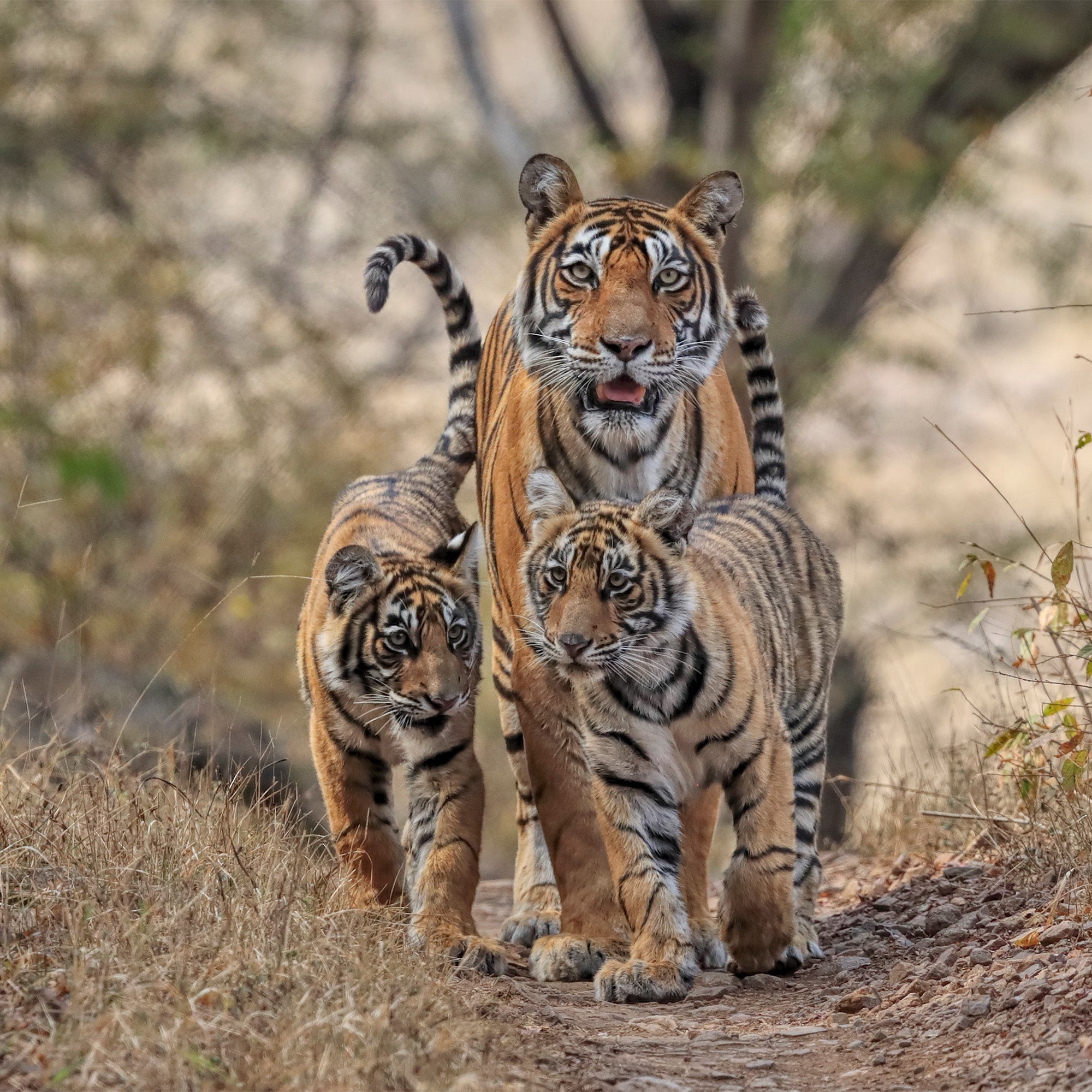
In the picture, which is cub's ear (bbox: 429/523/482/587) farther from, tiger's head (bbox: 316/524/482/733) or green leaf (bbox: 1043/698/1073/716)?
green leaf (bbox: 1043/698/1073/716)

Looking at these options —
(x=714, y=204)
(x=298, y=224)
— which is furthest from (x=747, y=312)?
(x=298, y=224)

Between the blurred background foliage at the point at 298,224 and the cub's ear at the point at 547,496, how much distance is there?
5214mm

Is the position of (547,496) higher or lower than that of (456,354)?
lower

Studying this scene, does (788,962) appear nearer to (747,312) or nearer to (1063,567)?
(1063,567)

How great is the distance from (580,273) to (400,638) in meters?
1.16

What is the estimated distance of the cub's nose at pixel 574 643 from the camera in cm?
398

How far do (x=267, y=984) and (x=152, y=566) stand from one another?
8.78m

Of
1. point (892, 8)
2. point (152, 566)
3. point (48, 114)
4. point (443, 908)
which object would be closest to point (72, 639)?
point (152, 566)

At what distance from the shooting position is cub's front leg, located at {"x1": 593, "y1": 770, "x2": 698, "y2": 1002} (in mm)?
3980

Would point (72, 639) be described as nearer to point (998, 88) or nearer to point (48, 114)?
point (48, 114)

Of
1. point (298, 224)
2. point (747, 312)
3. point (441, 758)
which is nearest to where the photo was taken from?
point (441, 758)

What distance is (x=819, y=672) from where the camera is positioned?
4.99 metres

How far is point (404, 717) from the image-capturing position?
4496mm

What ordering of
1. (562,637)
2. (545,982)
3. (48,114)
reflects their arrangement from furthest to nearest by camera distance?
(48,114) < (545,982) < (562,637)
